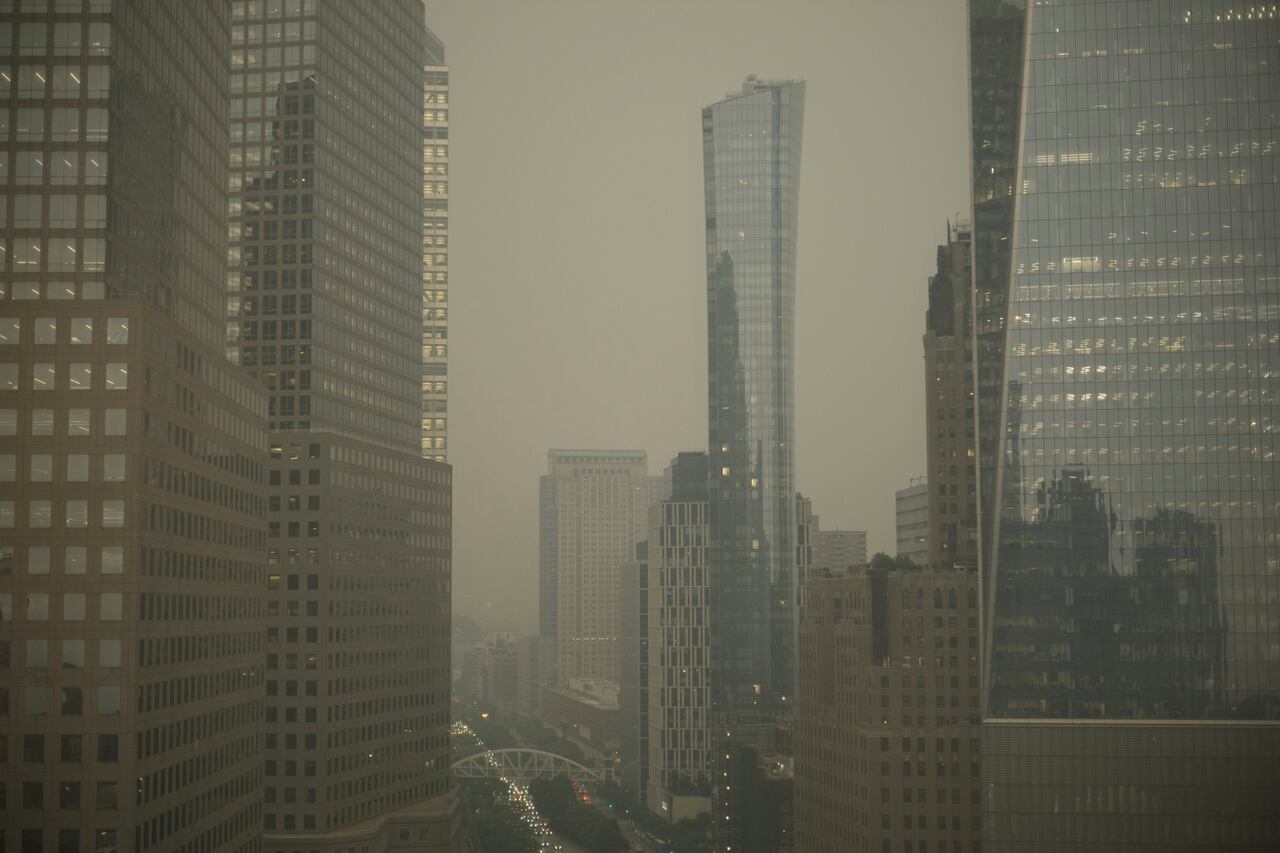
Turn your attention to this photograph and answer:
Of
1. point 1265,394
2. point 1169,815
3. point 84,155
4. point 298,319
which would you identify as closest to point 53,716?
point 84,155

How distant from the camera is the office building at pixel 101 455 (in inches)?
3861

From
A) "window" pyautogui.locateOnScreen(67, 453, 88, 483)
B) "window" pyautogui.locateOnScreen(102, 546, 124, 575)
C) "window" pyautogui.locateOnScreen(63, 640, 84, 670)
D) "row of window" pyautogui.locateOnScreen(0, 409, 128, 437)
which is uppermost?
"row of window" pyautogui.locateOnScreen(0, 409, 128, 437)

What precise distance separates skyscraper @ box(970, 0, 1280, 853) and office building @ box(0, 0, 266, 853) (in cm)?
8431

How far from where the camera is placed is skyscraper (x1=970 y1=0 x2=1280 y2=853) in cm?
15562

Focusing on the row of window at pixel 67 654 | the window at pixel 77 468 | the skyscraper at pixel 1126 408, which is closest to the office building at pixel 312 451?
the skyscraper at pixel 1126 408

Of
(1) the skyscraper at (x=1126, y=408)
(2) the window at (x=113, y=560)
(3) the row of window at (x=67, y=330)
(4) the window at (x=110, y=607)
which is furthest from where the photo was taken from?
(1) the skyscraper at (x=1126, y=408)

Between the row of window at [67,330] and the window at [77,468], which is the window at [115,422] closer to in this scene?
the window at [77,468]

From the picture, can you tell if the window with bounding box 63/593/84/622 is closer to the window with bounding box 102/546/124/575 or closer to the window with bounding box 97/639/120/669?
the window with bounding box 97/639/120/669

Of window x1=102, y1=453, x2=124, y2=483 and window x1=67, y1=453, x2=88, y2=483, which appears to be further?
window x1=102, y1=453, x2=124, y2=483

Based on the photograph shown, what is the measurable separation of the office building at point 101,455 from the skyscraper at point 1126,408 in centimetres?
8431

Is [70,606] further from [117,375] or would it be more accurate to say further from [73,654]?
[117,375]

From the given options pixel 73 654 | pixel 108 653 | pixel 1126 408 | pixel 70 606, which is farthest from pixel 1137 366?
pixel 73 654

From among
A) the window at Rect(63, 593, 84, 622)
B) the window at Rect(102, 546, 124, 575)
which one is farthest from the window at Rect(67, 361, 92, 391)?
the window at Rect(63, 593, 84, 622)

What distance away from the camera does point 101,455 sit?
100 metres
